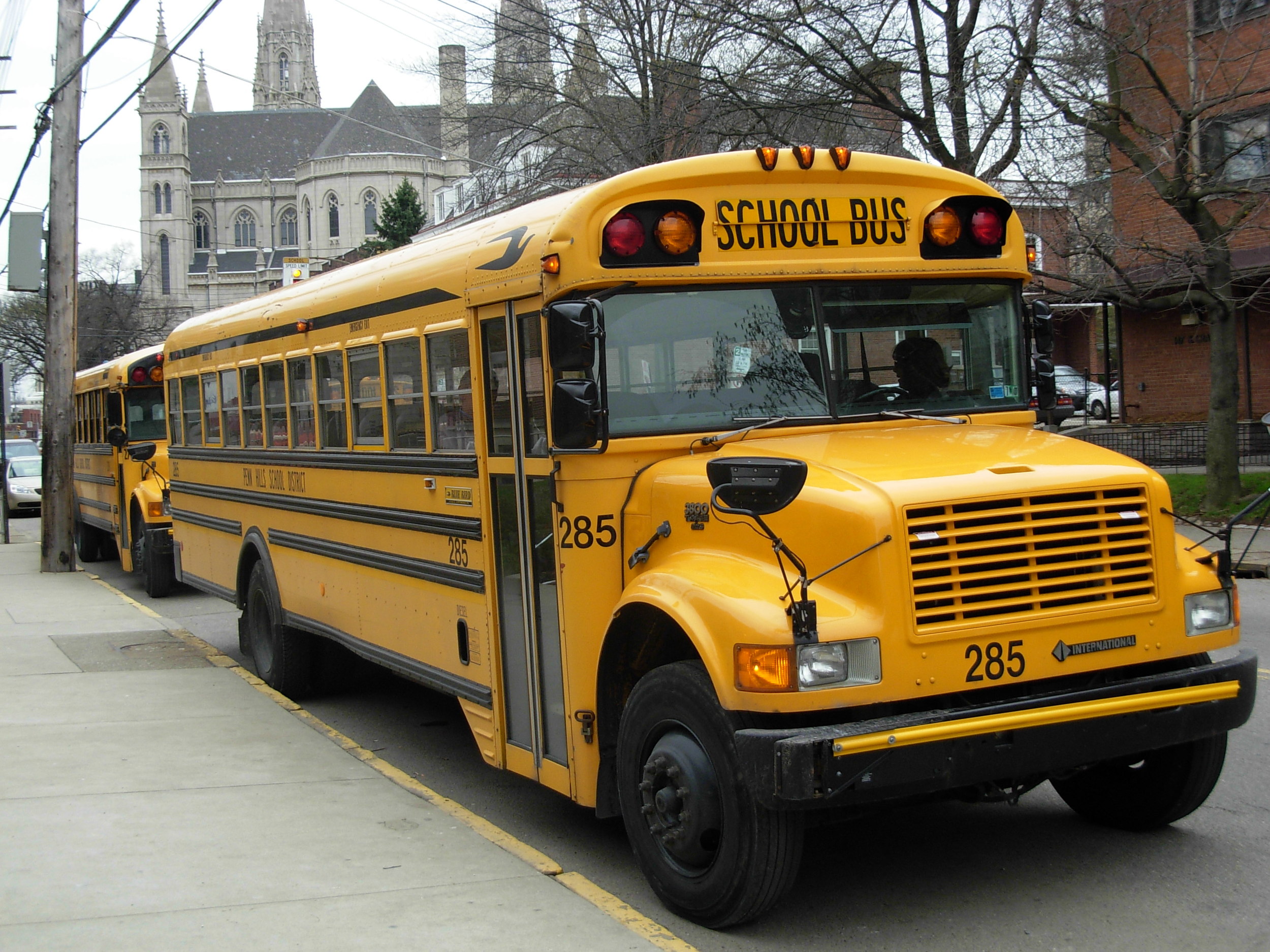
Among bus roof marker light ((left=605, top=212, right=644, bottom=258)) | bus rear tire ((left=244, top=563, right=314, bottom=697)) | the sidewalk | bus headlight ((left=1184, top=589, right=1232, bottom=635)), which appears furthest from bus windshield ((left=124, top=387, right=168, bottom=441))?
bus headlight ((left=1184, top=589, right=1232, bottom=635))

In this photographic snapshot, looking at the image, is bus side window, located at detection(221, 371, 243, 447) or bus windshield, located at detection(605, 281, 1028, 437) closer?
bus windshield, located at detection(605, 281, 1028, 437)

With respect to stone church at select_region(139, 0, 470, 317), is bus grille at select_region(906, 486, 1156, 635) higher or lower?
lower

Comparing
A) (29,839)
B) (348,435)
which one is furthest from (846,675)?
(348,435)

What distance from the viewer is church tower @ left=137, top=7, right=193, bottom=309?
122250 mm

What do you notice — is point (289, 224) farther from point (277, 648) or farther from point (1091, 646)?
point (1091, 646)

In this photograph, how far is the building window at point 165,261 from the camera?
121750 millimetres

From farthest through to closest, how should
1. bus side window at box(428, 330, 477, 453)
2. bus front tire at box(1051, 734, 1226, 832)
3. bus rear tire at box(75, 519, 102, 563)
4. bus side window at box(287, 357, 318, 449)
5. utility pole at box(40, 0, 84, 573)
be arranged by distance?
bus rear tire at box(75, 519, 102, 563) < utility pole at box(40, 0, 84, 573) < bus side window at box(287, 357, 318, 449) < bus side window at box(428, 330, 477, 453) < bus front tire at box(1051, 734, 1226, 832)

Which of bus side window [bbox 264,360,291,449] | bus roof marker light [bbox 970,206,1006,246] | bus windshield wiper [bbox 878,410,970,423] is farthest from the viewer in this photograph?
bus side window [bbox 264,360,291,449]

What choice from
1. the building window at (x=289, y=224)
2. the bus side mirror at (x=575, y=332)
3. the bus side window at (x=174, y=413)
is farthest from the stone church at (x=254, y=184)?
the bus side mirror at (x=575, y=332)

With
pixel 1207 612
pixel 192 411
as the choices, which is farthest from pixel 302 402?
pixel 1207 612

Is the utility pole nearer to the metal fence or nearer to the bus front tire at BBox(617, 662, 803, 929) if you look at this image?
the bus front tire at BBox(617, 662, 803, 929)

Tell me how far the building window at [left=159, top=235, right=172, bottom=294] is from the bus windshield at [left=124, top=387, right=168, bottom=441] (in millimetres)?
113550

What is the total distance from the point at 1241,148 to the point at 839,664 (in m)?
12.4

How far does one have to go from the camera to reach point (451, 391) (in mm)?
5758
